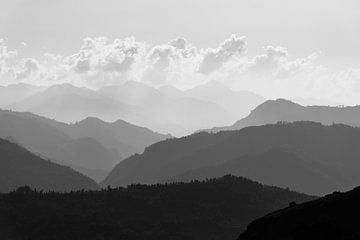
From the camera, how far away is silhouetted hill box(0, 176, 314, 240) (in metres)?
147

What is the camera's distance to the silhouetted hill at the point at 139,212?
146625mm

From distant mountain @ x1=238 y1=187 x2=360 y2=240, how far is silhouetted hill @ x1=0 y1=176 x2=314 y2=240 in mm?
103813

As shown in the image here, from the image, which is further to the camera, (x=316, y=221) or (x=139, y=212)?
(x=139, y=212)

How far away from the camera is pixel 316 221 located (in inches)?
1547

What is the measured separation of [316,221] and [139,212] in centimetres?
12827

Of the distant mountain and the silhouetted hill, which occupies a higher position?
the silhouetted hill

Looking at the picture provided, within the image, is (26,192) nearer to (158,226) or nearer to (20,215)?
(20,215)

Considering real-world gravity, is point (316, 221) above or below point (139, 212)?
below

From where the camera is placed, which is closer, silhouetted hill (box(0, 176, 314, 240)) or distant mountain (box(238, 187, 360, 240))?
distant mountain (box(238, 187, 360, 240))

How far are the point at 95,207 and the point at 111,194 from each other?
14530 millimetres

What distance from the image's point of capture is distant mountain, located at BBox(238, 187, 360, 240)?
124ft

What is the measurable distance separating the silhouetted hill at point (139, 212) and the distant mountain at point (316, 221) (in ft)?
341

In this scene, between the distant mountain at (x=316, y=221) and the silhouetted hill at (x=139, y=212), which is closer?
the distant mountain at (x=316, y=221)

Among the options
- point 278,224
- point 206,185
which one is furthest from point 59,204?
point 278,224
